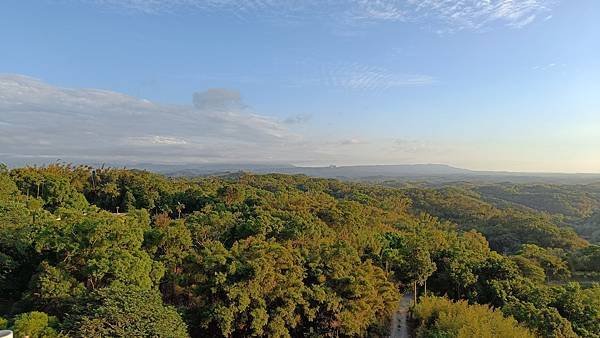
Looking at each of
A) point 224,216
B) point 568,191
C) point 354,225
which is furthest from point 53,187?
point 568,191

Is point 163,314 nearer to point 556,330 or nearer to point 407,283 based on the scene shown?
point 407,283

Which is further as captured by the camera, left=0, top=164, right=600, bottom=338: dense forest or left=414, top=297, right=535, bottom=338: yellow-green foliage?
left=414, top=297, right=535, bottom=338: yellow-green foliage

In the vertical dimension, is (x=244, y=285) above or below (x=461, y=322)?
above

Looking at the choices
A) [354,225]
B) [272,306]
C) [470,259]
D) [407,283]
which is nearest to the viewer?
[272,306]

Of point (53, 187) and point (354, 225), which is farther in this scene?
point (53, 187)

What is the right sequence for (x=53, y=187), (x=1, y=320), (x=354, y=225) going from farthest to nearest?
(x=53, y=187) → (x=354, y=225) → (x=1, y=320)

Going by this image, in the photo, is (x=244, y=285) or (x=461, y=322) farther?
(x=461, y=322)

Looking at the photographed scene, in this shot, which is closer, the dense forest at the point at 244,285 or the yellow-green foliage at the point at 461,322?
the dense forest at the point at 244,285

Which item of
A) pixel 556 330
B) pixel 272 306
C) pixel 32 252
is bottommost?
pixel 556 330
